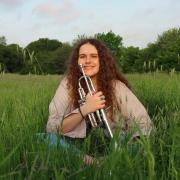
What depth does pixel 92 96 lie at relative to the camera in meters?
3.17

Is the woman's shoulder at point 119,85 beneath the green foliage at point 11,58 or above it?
beneath

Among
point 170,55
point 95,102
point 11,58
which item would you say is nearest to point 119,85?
point 95,102

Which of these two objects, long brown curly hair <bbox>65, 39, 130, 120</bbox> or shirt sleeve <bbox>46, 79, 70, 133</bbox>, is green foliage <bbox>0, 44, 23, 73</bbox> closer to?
long brown curly hair <bbox>65, 39, 130, 120</bbox>

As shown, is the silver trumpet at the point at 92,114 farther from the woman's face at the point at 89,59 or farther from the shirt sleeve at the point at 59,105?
the shirt sleeve at the point at 59,105

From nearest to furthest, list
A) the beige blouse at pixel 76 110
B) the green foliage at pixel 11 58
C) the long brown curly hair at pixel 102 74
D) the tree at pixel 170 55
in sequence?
the beige blouse at pixel 76 110, the long brown curly hair at pixel 102 74, the green foliage at pixel 11 58, the tree at pixel 170 55

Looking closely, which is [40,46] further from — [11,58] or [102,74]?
[102,74]

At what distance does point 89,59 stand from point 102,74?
142 mm

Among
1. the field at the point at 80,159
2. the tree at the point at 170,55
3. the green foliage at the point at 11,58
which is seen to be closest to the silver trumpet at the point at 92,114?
the field at the point at 80,159

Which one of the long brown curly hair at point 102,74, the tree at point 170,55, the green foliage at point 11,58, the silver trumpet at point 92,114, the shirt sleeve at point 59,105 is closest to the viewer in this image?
the silver trumpet at point 92,114

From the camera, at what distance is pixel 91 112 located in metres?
3.21

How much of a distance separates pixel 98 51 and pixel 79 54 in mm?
141

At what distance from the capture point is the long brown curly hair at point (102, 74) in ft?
11.7

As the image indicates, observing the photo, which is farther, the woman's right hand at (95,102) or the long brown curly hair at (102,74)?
the long brown curly hair at (102,74)

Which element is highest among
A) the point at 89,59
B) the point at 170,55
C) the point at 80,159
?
the point at 170,55
